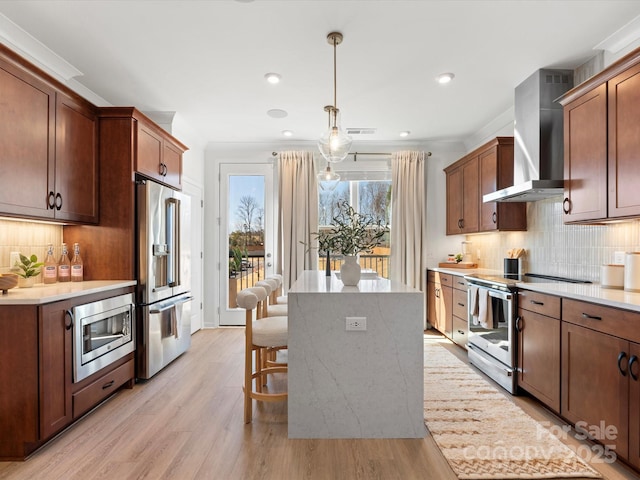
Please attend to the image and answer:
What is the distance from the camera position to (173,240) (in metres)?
3.82

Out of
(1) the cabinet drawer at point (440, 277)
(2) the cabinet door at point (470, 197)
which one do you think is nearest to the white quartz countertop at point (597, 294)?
(1) the cabinet drawer at point (440, 277)

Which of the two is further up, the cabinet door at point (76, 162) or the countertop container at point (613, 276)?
the cabinet door at point (76, 162)

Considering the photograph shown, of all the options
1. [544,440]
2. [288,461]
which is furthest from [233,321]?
[544,440]

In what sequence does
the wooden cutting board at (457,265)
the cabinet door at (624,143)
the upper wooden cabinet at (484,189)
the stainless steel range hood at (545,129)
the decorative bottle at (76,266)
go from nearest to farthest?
the cabinet door at (624,143) < the decorative bottle at (76,266) < the stainless steel range hood at (545,129) < the upper wooden cabinet at (484,189) < the wooden cutting board at (457,265)

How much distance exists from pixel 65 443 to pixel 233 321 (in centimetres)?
326

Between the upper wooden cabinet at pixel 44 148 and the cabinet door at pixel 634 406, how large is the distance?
365cm

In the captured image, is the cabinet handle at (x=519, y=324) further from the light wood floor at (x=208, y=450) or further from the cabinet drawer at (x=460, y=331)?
the cabinet drawer at (x=460, y=331)

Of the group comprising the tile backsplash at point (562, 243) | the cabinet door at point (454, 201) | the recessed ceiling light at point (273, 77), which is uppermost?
the recessed ceiling light at point (273, 77)

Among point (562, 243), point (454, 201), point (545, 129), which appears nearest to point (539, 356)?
point (562, 243)

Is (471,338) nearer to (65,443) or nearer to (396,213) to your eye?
(396,213)

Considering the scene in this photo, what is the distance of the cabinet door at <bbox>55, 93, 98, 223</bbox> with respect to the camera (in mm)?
2812

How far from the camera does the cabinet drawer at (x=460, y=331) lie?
4.12 m

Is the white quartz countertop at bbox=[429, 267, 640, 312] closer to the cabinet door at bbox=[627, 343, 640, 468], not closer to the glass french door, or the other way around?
the cabinet door at bbox=[627, 343, 640, 468]

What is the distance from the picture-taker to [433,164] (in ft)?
18.3
